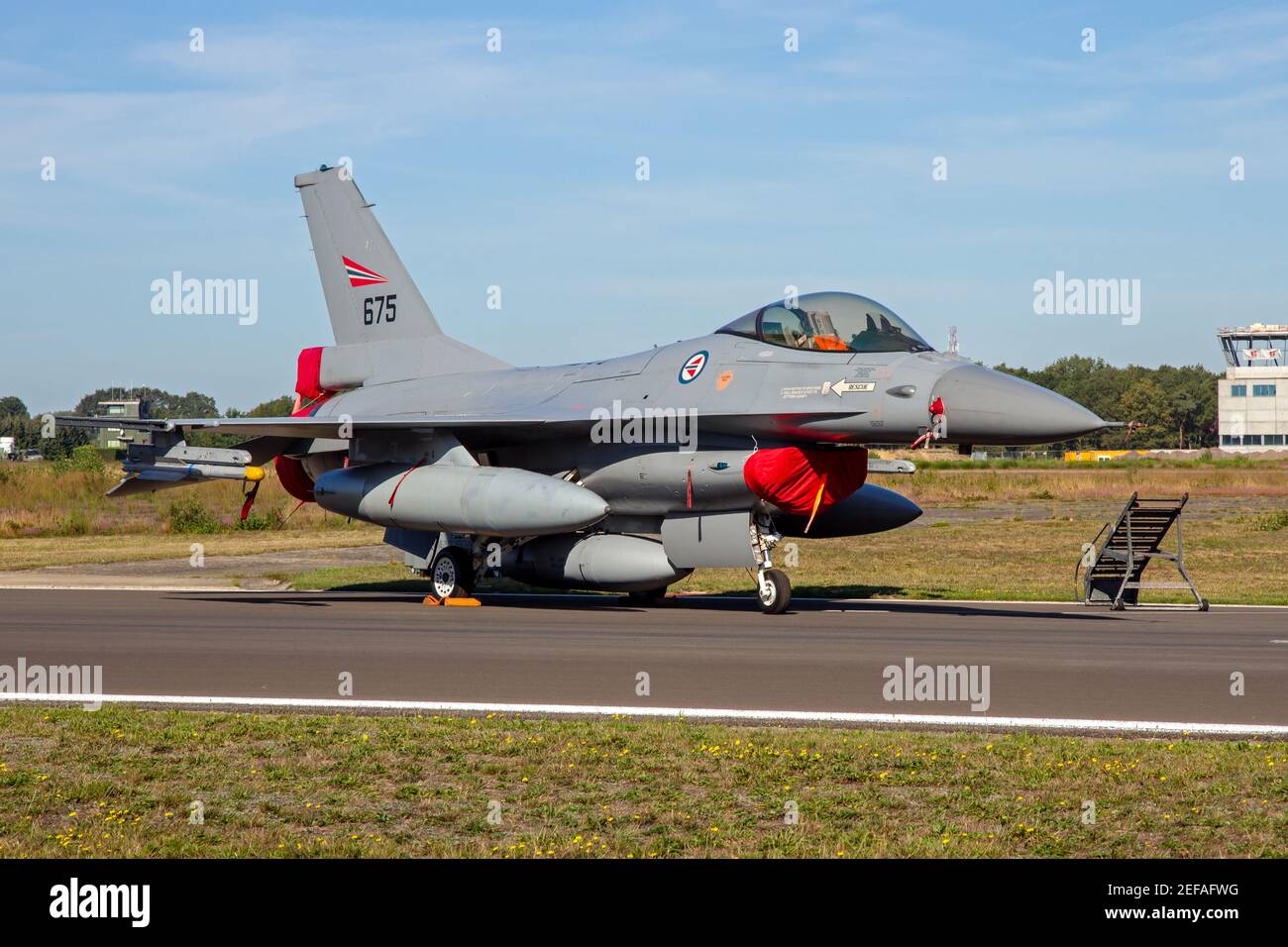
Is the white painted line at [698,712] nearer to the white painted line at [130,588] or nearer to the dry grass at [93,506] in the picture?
the white painted line at [130,588]

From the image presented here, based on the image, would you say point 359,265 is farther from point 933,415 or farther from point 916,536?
point 916,536

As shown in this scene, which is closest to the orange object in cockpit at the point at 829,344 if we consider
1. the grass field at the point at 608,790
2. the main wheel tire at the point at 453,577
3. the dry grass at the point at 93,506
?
the main wheel tire at the point at 453,577

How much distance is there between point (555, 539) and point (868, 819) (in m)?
13.1

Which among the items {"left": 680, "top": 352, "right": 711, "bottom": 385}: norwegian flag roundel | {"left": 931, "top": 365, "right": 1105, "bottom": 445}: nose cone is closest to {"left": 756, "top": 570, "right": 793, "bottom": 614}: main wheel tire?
{"left": 680, "top": 352, "right": 711, "bottom": 385}: norwegian flag roundel

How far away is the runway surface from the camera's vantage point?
34.1 ft

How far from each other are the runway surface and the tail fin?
19.7 ft

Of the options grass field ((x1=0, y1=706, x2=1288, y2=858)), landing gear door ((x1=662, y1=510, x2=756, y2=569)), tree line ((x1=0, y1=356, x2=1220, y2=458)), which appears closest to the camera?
grass field ((x1=0, y1=706, x2=1288, y2=858))

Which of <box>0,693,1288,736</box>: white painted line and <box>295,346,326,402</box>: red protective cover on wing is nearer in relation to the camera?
<box>0,693,1288,736</box>: white painted line

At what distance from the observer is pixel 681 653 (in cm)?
1323

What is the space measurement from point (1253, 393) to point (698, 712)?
12015cm

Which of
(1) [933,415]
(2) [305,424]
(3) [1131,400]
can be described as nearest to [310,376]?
(2) [305,424]

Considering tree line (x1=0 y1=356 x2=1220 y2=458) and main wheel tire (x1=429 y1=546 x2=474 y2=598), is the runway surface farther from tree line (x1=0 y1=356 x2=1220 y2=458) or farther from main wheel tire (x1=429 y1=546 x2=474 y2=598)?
tree line (x1=0 y1=356 x2=1220 y2=458)

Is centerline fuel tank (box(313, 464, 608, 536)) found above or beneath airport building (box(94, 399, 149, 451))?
beneath
